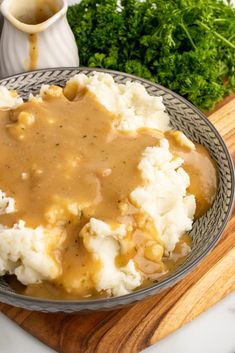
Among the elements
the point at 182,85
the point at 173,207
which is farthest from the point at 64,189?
the point at 182,85

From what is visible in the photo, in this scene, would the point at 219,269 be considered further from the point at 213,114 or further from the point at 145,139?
the point at 213,114

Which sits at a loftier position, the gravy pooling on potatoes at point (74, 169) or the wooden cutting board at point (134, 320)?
the gravy pooling on potatoes at point (74, 169)

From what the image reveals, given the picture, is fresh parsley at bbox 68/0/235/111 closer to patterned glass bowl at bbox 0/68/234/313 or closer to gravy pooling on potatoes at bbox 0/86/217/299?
patterned glass bowl at bbox 0/68/234/313

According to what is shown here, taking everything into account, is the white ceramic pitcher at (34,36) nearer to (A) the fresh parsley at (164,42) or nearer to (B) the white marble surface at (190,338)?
(A) the fresh parsley at (164,42)

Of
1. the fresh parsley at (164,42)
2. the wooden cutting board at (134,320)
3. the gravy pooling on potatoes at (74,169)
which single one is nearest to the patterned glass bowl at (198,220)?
the gravy pooling on potatoes at (74,169)

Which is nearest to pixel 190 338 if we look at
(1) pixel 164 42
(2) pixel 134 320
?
(2) pixel 134 320

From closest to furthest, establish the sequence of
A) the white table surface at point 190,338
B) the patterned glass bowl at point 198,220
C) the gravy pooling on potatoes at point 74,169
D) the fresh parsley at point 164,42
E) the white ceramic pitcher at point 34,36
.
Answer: the patterned glass bowl at point 198,220
the gravy pooling on potatoes at point 74,169
the white table surface at point 190,338
the white ceramic pitcher at point 34,36
the fresh parsley at point 164,42

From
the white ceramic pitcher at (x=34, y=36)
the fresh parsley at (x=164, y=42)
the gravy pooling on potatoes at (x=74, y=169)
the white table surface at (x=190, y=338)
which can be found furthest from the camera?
the fresh parsley at (x=164, y=42)

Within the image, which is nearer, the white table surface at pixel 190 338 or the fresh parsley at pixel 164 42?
the white table surface at pixel 190 338
